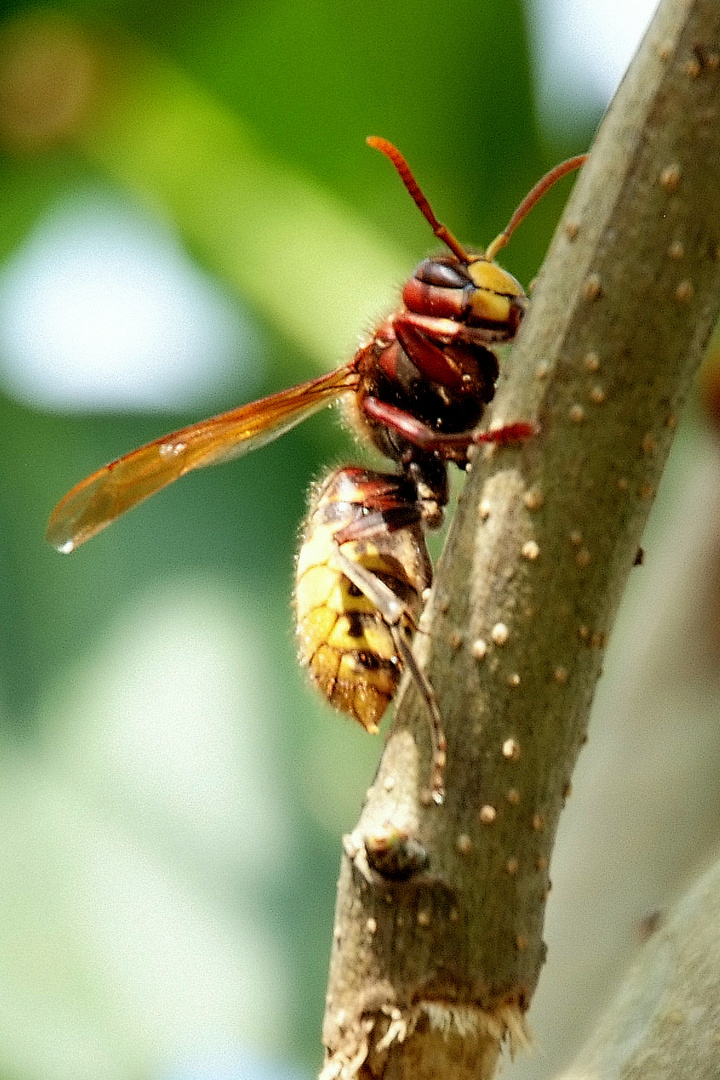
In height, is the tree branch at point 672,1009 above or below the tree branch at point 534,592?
below

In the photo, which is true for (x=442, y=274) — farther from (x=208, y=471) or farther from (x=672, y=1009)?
(x=208, y=471)

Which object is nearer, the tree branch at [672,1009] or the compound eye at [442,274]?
the tree branch at [672,1009]

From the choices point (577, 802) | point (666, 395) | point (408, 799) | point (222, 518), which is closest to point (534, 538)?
point (666, 395)

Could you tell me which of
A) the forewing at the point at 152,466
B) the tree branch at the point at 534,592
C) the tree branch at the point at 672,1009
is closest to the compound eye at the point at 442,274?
the forewing at the point at 152,466

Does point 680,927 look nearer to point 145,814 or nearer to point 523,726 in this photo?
point 523,726

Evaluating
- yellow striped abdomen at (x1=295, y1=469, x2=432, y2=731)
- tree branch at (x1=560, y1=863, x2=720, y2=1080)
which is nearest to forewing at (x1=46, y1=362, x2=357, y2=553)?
yellow striped abdomen at (x1=295, y1=469, x2=432, y2=731)

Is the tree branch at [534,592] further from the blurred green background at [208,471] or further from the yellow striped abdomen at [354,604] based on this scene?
the blurred green background at [208,471]

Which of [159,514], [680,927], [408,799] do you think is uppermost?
[408,799]
